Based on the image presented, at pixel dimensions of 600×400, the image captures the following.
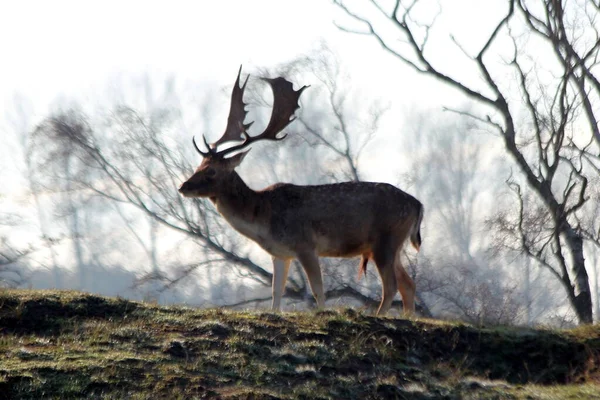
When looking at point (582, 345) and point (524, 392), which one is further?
point (582, 345)

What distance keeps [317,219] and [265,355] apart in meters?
4.81

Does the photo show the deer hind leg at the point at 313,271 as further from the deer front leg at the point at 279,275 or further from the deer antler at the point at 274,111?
the deer antler at the point at 274,111

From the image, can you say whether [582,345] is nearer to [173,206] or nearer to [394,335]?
[394,335]

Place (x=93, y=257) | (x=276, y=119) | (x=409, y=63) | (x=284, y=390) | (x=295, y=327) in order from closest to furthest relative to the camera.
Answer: (x=284, y=390) < (x=295, y=327) < (x=276, y=119) < (x=409, y=63) < (x=93, y=257)

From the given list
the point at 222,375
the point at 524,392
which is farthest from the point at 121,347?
the point at 524,392

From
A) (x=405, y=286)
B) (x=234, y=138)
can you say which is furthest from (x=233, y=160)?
(x=405, y=286)

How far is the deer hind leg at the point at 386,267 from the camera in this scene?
1363 cm

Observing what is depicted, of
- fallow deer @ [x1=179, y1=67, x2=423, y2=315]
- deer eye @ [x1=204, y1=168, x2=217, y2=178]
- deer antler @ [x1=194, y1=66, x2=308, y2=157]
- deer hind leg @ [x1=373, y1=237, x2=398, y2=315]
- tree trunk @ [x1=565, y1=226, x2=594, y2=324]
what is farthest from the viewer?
tree trunk @ [x1=565, y1=226, x2=594, y2=324]

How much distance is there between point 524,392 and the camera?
8.99 m

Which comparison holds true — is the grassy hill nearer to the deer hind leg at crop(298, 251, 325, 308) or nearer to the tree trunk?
the deer hind leg at crop(298, 251, 325, 308)

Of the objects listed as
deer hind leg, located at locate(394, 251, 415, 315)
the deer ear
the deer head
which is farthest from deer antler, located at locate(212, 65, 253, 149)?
deer hind leg, located at locate(394, 251, 415, 315)

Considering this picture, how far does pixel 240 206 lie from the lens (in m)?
14.0

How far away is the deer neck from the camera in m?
13.9

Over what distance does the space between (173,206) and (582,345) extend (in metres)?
23.7
